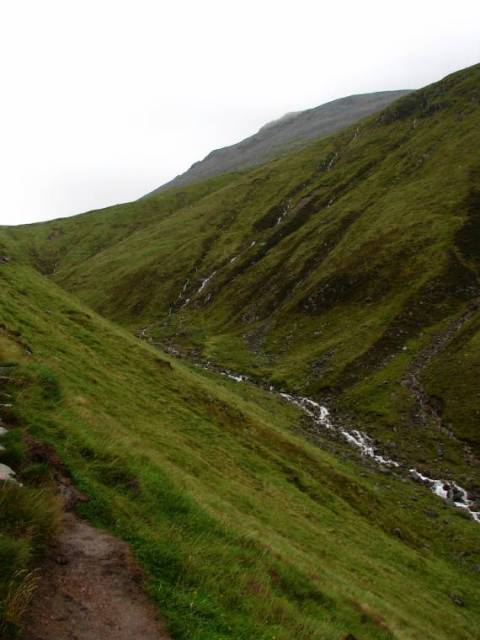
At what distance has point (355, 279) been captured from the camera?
351ft

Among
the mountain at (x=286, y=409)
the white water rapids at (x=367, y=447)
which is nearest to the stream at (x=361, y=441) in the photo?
the white water rapids at (x=367, y=447)

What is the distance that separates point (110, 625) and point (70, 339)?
1074 inches

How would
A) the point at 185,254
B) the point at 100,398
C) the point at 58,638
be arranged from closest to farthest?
the point at 58,638
the point at 100,398
the point at 185,254

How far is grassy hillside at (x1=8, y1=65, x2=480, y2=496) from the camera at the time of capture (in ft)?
227

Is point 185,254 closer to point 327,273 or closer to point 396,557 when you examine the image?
point 327,273

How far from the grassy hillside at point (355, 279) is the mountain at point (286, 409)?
21.2 inches

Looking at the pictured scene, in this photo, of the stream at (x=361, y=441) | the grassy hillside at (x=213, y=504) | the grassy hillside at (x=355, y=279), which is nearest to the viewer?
the grassy hillside at (x=213, y=504)

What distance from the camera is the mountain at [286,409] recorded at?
12531 mm

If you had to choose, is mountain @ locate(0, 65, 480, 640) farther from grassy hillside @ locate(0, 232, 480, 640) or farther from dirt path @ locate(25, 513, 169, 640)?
dirt path @ locate(25, 513, 169, 640)

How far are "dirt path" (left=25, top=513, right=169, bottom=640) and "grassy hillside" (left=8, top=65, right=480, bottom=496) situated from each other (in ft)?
161

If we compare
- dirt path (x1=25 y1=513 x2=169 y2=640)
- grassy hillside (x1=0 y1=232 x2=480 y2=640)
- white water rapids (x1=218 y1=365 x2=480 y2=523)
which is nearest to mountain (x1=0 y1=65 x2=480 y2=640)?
grassy hillside (x1=0 y1=232 x2=480 y2=640)

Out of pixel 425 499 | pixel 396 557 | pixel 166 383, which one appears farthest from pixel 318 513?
pixel 425 499

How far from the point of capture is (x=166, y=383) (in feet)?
130

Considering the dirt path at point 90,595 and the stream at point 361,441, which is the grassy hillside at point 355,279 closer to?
the stream at point 361,441
